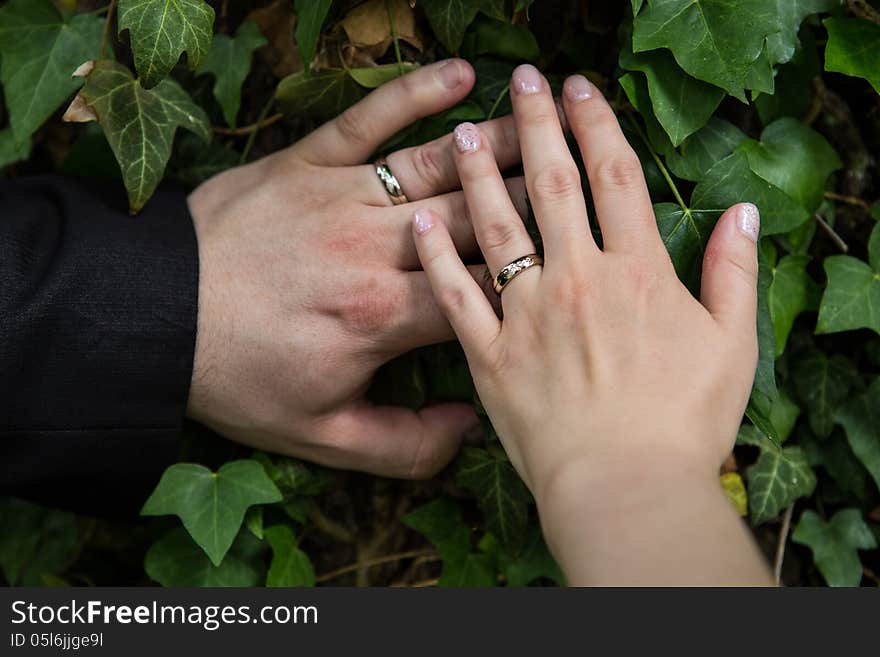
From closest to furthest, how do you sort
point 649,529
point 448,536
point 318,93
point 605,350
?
point 649,529
point 605,350
point 318,93
point 448,536

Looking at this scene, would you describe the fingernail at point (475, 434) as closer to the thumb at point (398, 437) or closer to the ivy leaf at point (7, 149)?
the thumb at point (398, 437)

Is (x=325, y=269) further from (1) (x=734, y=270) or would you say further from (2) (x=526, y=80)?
(1) (x=734, y=270)

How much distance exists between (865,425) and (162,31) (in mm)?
997

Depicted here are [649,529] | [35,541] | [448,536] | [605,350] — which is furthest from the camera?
[35,541]

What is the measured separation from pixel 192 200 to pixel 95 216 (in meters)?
0.14

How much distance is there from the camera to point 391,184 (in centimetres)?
108

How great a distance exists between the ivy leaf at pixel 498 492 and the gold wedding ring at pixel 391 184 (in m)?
0.34

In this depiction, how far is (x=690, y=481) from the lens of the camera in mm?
706

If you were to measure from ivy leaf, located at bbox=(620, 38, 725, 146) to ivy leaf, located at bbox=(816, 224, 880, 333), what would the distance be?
285 millimetres

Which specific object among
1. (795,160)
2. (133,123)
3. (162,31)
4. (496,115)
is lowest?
(795,160)

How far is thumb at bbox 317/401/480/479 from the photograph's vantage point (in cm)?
115

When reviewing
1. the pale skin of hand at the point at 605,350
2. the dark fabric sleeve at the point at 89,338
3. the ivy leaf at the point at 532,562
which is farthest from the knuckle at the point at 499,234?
the ivy leaf at the point at 532,562

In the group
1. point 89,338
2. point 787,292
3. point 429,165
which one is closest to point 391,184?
point 429,165

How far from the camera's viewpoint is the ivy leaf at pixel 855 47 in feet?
3.04
